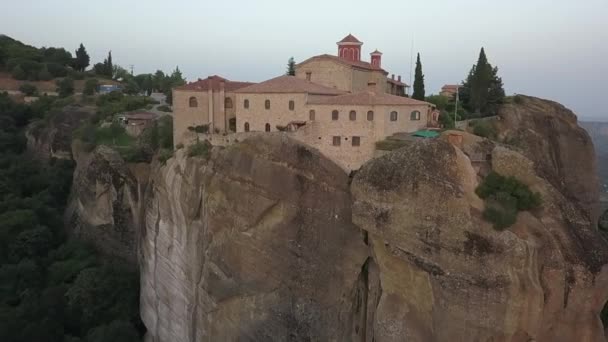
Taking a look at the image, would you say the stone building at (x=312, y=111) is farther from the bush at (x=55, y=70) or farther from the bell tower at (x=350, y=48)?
the bush at (x=55, y=70)

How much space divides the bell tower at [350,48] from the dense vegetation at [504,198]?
19.0 meters

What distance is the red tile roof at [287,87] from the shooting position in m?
23.3

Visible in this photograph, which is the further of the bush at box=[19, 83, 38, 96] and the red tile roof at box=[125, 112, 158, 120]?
the bush at box=[19, 83, 38, 96]

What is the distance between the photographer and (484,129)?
73.9 feet

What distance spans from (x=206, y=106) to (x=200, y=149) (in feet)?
12.1

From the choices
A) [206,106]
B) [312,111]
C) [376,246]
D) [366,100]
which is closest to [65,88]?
[206,106]

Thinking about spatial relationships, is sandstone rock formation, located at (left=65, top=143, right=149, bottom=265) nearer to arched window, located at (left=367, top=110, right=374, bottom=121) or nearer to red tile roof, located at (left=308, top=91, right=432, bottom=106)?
red tile roof, located at (left=308, top=91, right=432, bottom=106)

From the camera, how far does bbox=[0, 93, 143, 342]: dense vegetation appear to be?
82.7 ft

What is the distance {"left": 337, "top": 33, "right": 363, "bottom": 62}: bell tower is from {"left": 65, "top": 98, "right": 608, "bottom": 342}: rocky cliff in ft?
36.3

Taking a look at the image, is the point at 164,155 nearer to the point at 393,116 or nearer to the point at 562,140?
the point at 393,116

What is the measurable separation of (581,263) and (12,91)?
5985 cm

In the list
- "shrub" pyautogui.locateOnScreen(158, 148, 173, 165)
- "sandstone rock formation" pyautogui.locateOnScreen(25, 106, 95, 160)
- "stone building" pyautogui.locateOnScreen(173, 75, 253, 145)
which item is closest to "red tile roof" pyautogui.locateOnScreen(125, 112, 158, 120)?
"sandstone rock formation" pyautogui.locateOnScreen(25, 106, 95, 160)

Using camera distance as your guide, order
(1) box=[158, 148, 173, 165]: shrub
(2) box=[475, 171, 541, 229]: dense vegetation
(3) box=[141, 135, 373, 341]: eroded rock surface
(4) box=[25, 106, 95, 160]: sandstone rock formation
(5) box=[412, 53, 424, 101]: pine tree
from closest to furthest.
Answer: (2) box=[475, 171, 541, 229]: dense vegetation → (3) box=[141, 135, 373, 341]: eroded rock surface → (1) box=[158, 148, 173, 165]: shrub → (5) box=[412, 53, 424, 101]: pine tree → (4) box=[25, 106, 95, 160]: sandstone rock formation

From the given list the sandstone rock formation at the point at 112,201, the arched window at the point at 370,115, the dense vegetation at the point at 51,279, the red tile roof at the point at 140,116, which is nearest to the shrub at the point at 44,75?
the dense vegetation at the point at 51,279
